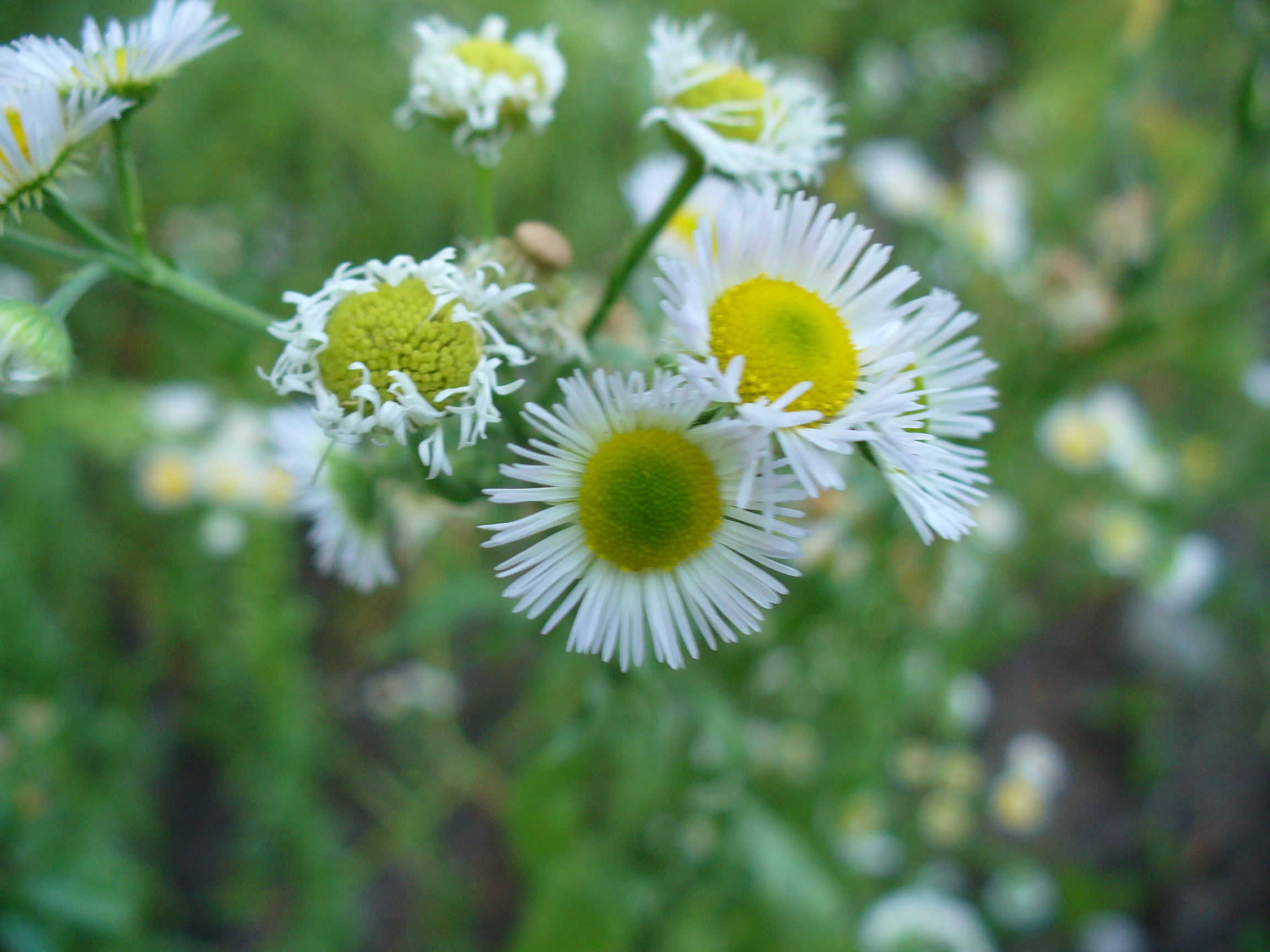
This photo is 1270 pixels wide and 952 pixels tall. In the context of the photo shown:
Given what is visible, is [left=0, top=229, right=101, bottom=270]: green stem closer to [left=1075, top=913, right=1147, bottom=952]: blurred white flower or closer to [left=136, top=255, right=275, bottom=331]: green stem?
[left=136, top=255, right=275, bottom=331]: green stem

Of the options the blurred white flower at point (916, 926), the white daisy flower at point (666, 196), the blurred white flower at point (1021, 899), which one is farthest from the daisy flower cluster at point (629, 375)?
the blurred white flower at point (1021, 899)

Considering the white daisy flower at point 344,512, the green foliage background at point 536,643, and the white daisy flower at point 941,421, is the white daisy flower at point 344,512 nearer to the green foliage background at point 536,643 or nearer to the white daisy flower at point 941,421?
the green foliage background at point 536,643

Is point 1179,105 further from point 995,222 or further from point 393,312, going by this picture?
point 393,312

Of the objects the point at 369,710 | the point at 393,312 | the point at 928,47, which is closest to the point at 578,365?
the point at 393,312

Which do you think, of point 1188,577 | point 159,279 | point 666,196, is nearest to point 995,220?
point 1188,577

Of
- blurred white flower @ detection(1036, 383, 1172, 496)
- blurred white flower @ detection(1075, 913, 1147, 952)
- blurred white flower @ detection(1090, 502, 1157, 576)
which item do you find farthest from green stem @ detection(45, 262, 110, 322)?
blurred white flower @ detection(1075, 913, 1147, 952)

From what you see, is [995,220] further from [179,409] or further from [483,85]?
[179,409]
